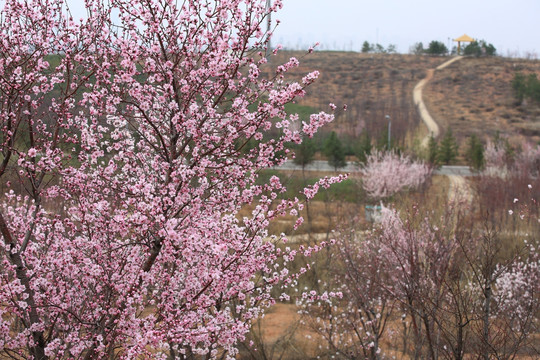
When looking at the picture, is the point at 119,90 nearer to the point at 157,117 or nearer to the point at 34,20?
the point at 157,117

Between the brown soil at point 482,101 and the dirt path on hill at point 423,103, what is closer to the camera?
the dirt path on hill at point 423,103

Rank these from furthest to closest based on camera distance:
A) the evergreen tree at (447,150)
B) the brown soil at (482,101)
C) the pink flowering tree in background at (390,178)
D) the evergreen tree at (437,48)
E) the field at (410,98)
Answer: the evergreen tree at (437,48) → the brown soil at (482,101) → the field at (410,98) → the evergreen tree at (447,150) → the pink flowering tree in background at (390,178)

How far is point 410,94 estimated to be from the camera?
69.9 meters

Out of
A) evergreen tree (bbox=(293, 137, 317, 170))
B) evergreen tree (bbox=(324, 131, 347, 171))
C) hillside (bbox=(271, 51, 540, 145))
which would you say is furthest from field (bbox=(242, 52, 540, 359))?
evergreen tree (bbox=(324, 131, 347, 171))

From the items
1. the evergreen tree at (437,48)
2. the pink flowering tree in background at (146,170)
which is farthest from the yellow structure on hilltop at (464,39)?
the pink flowering tree in background at (146,170)

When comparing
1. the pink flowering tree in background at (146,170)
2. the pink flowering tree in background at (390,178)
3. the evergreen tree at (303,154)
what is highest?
the pink flowering tree in background at (146,170)

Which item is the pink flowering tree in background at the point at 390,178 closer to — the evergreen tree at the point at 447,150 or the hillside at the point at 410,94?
the evergreen tree at the point at 447,150

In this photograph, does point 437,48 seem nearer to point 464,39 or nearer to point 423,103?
point 464,39

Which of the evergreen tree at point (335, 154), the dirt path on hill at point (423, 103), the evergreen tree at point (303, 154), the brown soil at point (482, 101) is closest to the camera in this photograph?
the evergreen tree at point (303, 154)

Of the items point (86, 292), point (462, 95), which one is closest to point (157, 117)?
point (86, 292)

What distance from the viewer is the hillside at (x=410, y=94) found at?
55719mm

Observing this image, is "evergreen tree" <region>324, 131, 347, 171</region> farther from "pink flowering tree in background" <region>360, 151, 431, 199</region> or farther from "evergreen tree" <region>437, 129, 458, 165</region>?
→ "evergreen tree" <region>437, 129, 458, 165</region>

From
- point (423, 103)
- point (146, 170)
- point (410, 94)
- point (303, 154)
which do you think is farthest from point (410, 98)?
point (146, 170)

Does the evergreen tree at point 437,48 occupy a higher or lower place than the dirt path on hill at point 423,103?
higher
